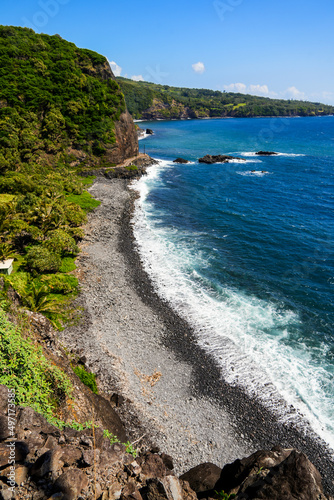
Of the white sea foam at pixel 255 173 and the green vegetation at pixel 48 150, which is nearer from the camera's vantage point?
the green vegetation at pixel 48 150

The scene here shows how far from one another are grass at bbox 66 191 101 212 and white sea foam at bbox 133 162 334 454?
17.3 m

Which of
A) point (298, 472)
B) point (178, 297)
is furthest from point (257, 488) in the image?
point (178, 297)

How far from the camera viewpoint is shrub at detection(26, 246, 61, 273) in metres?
29.3

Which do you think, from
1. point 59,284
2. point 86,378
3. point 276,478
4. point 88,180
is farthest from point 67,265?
point 88,180

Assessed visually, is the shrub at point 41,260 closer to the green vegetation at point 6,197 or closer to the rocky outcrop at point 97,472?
the green vegetation at point 6,197

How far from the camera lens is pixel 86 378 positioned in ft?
63.2

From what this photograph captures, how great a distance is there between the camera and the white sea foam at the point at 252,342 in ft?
66.3

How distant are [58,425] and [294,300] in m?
25.6

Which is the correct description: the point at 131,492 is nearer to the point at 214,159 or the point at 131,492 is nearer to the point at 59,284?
the point at 59,284

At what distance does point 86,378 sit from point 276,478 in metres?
13.0

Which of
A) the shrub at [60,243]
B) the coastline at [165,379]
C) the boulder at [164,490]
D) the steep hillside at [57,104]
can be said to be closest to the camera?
the boulder at [164,490]

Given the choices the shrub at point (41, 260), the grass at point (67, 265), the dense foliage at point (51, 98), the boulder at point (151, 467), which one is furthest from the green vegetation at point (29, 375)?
the dense foliage at point (51, 98)

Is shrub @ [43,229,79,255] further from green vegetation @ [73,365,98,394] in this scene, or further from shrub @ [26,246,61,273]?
green vegetation @ [73,365,98,394]

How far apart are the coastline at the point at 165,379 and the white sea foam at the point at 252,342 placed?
46.4 inches
